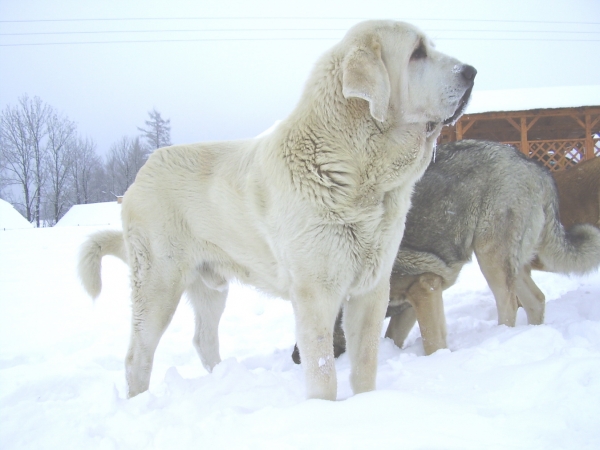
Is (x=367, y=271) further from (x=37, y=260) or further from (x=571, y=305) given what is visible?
(x=37, y=260)

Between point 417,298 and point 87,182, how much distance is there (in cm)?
5609

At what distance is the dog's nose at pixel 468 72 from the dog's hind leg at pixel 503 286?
2.28 meters

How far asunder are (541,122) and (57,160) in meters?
44.9

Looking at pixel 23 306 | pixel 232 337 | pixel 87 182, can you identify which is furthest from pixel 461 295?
pixel 87 182

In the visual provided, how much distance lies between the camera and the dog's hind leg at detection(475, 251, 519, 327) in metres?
4.32

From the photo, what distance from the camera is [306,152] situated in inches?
106

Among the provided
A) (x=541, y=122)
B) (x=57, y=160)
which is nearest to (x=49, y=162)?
(x=57, y=160)

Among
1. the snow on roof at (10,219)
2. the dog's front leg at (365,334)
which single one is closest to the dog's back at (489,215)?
the dog's front leg at (365,334)

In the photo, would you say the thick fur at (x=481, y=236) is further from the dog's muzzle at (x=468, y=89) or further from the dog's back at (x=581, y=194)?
the dog's muzzle at (x=468, y=89)

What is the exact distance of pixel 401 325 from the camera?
4.66m

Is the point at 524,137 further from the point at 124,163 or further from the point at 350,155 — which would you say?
the point at 124,163

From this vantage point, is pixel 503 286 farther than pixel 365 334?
Yes

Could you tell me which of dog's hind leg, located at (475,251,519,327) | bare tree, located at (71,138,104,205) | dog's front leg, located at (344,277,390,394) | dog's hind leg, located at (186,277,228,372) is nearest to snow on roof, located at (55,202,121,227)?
bare tree, located at (71,138,104,205)

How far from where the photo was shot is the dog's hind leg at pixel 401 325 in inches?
181
